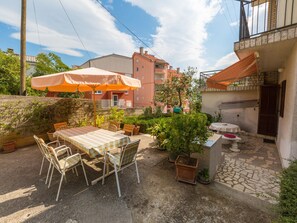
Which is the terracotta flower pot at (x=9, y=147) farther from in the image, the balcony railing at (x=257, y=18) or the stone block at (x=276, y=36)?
the stone block at (x=276, y=36)

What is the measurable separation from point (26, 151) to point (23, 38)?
202 inches

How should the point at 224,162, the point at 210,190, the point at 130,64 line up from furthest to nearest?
1. the point at 130,64
2. the point at 224,162
3. the point at 210,190

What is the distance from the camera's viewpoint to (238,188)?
3473mm

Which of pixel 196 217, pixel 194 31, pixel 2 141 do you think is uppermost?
pixel 194 31

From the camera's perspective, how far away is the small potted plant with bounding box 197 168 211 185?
3.56 m

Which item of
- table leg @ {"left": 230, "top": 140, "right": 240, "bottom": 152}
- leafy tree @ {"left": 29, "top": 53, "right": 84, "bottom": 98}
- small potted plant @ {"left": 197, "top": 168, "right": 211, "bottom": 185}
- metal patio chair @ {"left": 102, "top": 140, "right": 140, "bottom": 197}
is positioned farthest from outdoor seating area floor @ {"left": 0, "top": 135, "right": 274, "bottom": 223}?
leafy tree @ {"left": 29, "top": 53, "right": 84, "bottom": 98}

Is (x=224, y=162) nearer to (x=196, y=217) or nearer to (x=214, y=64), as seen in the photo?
(x=196, y=217)

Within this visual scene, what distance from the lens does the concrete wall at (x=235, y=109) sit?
29.9 feet

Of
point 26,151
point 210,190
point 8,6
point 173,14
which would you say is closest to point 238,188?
point 210,190

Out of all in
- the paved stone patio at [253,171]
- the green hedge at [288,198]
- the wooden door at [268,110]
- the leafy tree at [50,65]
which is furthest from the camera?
the leafy tree at [50,65]

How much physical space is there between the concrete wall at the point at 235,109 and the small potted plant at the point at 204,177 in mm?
7566

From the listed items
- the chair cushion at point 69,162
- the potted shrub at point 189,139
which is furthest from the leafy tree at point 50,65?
the potted shrub at point 189,139

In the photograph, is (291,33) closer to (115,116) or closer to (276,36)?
(276,36)

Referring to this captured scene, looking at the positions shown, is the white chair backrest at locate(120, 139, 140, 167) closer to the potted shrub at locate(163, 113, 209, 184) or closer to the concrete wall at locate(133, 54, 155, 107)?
the potted shrub at locate(163, 113, 209, 184)
